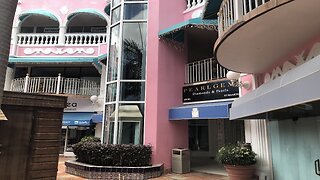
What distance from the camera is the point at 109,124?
11539 mm

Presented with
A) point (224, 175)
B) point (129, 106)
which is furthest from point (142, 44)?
point (224, 175)

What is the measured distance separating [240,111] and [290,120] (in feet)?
4.74

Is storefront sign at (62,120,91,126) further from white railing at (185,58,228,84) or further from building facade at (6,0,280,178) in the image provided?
white railing at (185,58,228,84)

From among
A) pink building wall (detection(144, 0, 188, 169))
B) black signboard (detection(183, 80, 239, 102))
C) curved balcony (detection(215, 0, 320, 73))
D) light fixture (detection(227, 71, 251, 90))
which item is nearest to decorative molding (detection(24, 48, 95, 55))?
pink building wall (detection(144, 0, 188, 169))

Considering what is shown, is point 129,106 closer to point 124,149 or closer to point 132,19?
point 124,149

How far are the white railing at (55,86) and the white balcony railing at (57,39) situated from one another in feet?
7.96

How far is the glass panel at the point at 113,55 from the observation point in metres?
12.0

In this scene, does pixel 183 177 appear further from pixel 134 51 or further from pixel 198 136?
pixel 198 136

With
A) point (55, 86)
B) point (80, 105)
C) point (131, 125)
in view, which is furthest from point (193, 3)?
point (55, 86)

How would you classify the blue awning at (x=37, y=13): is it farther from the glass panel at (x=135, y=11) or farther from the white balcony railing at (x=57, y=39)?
the glass panel at (x=135, y=11)

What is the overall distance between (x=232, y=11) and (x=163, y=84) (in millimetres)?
6284

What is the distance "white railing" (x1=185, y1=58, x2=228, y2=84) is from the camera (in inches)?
425

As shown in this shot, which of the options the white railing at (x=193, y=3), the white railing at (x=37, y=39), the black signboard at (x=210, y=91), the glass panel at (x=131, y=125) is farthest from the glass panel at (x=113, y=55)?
the white railing at (x=37, y=39)

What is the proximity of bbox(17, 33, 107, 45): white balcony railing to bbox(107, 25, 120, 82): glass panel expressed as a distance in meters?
4.00
